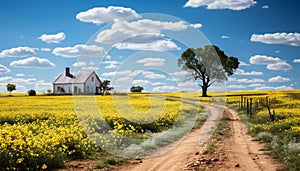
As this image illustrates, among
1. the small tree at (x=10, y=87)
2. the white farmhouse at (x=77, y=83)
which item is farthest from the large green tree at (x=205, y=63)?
the small tree at (x=10, y=87)

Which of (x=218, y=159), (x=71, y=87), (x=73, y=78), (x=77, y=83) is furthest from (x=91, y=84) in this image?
(x=218, y=159)

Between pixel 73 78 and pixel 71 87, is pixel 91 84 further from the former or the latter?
pixel 73 78

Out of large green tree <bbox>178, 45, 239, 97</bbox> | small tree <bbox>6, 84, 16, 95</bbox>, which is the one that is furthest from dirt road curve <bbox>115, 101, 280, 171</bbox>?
small tree <bbox>6, 84, 16, 95</bbox>

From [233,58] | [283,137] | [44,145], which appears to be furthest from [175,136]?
[233,58]

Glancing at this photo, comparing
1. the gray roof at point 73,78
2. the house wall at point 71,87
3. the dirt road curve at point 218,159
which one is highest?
the gray roof at point 73,78

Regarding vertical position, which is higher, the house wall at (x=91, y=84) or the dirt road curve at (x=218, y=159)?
the house wall at (x=91, y=84)

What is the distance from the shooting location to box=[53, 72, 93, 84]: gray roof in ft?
220

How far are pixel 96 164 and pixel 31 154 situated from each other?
7.32ft

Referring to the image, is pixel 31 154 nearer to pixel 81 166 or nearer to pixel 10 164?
pixel 10 164

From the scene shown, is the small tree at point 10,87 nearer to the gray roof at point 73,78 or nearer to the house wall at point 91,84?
the gray roof at point 73,78

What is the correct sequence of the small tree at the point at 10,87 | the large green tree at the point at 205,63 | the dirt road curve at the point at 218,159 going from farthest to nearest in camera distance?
the small tree at the point at 10,87 < the large green tree at the point at 205,63 < the dirt road curve at the point at 218,159

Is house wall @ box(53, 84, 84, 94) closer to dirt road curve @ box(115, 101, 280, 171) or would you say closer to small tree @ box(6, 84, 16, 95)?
small tree @ box(6, 84, 16, 95)

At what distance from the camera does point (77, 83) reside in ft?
224

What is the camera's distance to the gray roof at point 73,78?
220ft
